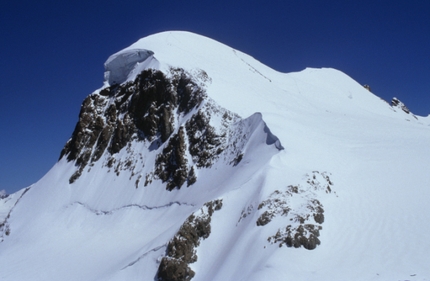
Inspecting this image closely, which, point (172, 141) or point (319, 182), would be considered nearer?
point (319, 182)

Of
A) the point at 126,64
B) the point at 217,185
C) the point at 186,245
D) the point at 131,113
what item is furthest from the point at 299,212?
the point at 126,64

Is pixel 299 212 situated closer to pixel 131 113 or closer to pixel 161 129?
pixel 161 129

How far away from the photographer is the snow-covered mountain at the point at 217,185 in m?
14.6

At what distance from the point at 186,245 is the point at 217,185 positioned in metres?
5.31

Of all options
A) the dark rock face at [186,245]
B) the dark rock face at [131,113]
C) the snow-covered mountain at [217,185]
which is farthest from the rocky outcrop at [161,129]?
the dark rock face at [186,245]

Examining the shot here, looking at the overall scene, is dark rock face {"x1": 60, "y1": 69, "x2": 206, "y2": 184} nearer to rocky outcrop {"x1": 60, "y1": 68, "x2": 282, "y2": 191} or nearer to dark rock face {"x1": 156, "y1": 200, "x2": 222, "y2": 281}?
rocky outcrop {"x1": 60, "y1": 68, "x2": 282, "y2": 191}

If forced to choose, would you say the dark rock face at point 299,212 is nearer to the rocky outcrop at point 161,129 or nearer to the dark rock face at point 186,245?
the dark rock face at point 186,245

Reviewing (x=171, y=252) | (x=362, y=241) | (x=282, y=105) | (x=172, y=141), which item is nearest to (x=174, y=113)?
(x=172, y=141)

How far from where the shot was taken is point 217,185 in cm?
2164

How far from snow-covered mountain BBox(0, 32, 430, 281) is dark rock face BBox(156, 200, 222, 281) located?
68mm

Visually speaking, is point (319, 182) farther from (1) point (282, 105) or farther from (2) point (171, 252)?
(1) point (282, 105)

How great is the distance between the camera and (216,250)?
17016mm

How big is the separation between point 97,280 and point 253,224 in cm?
905

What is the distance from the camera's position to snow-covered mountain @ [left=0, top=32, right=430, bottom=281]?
14.6 m
